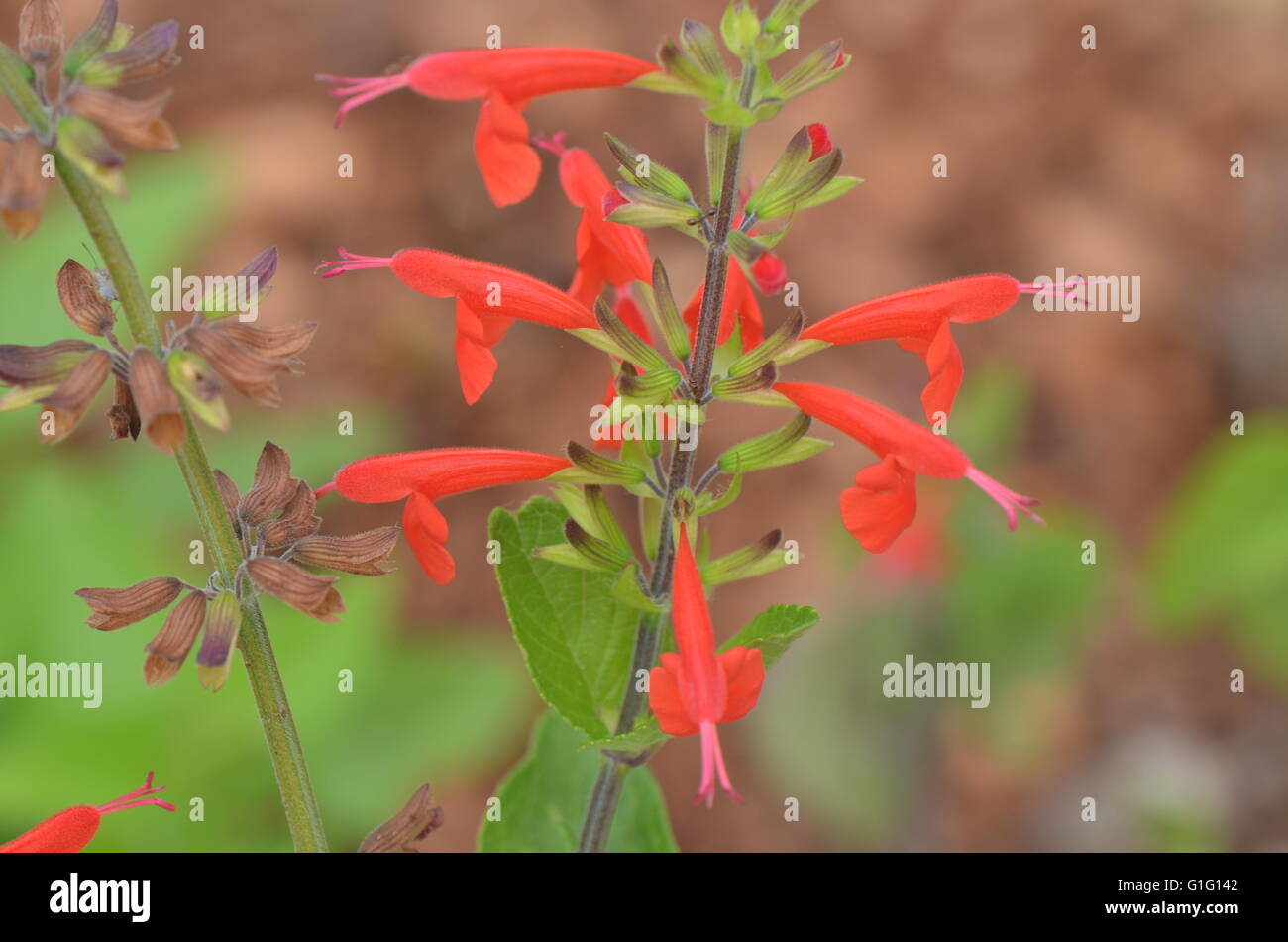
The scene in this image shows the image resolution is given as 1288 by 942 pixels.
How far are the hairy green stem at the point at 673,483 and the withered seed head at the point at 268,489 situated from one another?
1.52ft

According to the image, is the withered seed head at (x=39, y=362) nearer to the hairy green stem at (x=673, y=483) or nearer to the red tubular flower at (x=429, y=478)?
the red tubular flower at (x=429, y=478)

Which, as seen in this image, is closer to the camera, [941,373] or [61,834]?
[61,834]

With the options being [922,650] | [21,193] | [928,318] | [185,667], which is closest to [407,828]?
[21,193]

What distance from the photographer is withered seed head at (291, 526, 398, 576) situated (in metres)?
1.48

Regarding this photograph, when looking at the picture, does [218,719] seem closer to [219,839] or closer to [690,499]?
[219,839]

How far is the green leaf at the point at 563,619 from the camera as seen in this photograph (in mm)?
1852

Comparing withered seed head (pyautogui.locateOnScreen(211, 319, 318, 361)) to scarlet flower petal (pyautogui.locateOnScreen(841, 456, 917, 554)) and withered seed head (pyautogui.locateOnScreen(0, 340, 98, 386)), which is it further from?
scarlet flower petal (pyautogui.locateOnScreen(841, 456, 917, 554))

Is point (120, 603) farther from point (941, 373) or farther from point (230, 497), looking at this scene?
point (941, 373)

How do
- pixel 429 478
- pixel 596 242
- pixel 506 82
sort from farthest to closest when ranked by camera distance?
pixel 596 242 < pixel 429 478 < pixel 506 82

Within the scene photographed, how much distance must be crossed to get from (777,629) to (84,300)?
2.93ft


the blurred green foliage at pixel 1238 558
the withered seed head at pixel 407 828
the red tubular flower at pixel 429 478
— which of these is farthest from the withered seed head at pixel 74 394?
the blurred green foliage at pixel 1238 558

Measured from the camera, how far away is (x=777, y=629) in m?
1.65

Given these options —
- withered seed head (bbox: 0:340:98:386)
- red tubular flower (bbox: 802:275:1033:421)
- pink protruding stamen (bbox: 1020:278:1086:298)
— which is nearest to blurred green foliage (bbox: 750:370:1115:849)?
pink protruding stamen (bbox: 1020:278:1086:298)

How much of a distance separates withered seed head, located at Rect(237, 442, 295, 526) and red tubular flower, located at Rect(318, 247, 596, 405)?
0.92 feet
